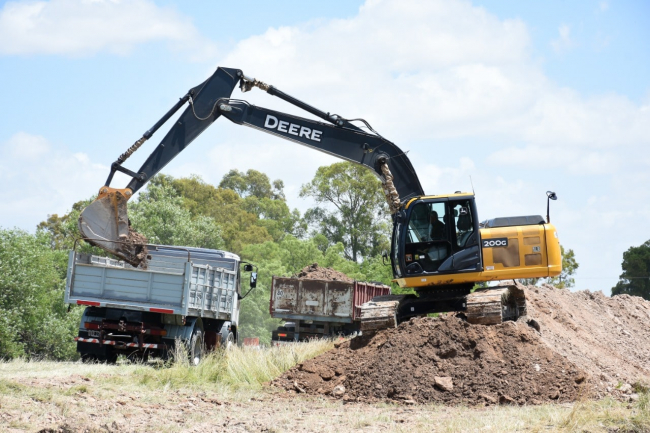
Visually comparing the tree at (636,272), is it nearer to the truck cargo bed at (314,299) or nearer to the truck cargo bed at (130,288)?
the truck cargo bed at (314,299)

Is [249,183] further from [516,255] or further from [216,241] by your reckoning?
[516,255]

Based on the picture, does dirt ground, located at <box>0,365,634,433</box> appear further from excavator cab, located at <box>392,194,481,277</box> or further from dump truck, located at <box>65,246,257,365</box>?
excavator cab, located at <box>392,194,481,277</box>

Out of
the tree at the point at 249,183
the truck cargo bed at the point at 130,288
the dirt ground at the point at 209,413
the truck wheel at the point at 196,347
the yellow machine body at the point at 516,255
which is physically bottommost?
the dirt ground at the point at 209,413

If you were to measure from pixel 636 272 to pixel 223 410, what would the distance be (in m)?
48.2

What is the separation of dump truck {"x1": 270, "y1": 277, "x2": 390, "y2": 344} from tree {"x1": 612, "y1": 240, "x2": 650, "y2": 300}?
3608cm

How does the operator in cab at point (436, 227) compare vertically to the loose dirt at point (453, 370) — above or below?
above

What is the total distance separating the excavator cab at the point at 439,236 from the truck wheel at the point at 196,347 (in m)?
4.74

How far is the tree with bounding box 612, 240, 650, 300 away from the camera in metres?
52.2

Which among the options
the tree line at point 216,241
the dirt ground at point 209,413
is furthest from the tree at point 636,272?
the dirt ground at point 209,413

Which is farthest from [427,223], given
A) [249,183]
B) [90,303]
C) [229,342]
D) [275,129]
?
[249,183]

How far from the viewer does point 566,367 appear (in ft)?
40.4

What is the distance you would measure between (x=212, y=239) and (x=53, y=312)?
1445cm

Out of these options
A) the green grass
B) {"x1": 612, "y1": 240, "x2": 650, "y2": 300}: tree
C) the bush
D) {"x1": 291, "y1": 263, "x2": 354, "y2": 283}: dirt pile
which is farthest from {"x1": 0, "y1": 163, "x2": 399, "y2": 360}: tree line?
{"x1": 612, "y1": 240, "x2": 650, "y2": 300}: tree

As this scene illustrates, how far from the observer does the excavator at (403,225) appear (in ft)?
48.2
